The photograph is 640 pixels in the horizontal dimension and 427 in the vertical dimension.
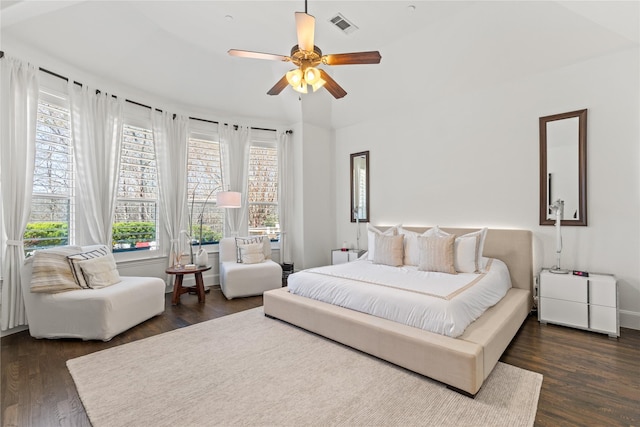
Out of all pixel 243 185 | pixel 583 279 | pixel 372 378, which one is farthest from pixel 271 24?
pixel 583 279

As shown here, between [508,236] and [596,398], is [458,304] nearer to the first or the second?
[596,398]

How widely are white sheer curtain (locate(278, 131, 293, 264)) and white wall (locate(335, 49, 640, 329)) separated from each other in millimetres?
1432

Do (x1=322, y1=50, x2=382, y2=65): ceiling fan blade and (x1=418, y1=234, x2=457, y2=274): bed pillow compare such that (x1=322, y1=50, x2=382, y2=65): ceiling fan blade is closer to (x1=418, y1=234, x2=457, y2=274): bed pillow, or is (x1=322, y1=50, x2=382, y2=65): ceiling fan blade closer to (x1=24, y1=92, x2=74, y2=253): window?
(x1=418, y1=234, x2=457, y2=274): bed pillow

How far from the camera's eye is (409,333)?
228 cm

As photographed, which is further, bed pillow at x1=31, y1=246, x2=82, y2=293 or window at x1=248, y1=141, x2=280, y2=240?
window at x1=248, y1=141, x2=280, y2=240

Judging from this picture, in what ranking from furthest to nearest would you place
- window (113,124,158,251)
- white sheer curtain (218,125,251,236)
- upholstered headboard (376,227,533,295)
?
white sheer curtain (218,125,251,236) → window (113,124,158,251) → upholstered headboard (376,227,533,295)

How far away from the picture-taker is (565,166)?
3467 mm

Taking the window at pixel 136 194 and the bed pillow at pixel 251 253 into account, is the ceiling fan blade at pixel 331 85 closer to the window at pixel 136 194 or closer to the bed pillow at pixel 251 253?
the bed pillow at pixel 251 253

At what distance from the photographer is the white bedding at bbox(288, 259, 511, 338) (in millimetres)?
2301

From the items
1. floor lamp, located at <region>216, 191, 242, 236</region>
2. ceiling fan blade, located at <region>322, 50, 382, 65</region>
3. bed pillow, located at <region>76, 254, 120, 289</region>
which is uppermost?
ceiling fan blade, located at <region>322, 50, 382, 65</region>

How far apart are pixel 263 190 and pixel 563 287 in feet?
15.3

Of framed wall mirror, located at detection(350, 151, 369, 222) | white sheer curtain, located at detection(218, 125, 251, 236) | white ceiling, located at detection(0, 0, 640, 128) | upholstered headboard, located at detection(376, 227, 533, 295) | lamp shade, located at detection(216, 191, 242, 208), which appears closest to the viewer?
white ceiling, located at detection(0, 0, 640, 128)

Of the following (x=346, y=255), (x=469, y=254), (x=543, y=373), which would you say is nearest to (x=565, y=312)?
(x=469, y=254)

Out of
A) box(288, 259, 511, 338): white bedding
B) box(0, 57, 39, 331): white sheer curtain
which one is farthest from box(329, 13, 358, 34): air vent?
box(0, 57, 39, 331): white sheer curtain
